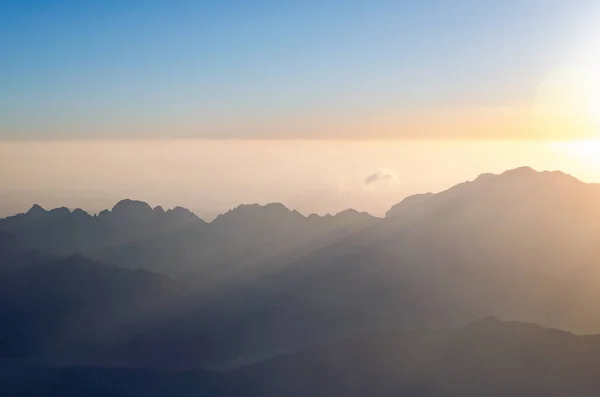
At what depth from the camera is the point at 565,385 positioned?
131375 mm

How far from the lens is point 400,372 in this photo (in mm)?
147500

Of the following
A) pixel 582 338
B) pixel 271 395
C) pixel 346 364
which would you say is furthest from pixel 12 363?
pixel 582 338

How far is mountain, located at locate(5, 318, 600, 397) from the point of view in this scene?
5349 inches

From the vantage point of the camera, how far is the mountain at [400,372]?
446 ft

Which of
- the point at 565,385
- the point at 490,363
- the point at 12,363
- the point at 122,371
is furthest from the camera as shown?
the point at 12,363

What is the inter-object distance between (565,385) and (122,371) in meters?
111

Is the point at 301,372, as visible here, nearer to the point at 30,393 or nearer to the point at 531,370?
the point at 531,370

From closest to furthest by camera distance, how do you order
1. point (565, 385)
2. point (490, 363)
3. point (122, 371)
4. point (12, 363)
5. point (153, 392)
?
point (565, 385)
point (490, 363)
point (153, 392)
point (122, 371)
point (12, 363)

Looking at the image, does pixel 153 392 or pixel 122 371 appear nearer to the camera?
pixel 153 392

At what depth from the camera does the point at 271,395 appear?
145875 mm

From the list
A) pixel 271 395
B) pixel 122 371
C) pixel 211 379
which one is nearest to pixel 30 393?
pixel 122 371

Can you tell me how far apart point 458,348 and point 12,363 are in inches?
5005

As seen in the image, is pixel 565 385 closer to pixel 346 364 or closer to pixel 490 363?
pixel 490 363

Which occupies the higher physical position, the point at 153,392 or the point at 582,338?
the point at 582,338
